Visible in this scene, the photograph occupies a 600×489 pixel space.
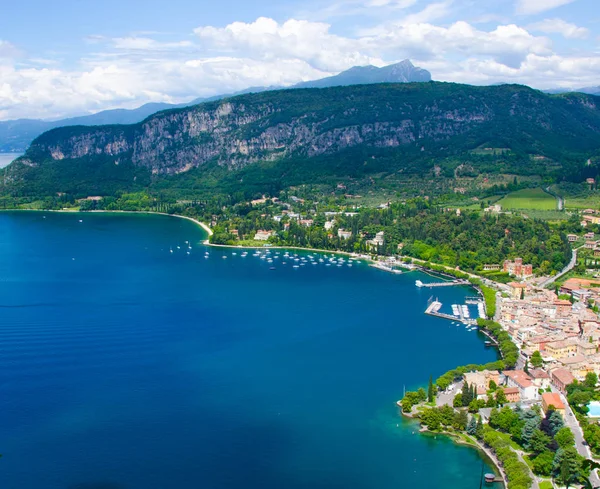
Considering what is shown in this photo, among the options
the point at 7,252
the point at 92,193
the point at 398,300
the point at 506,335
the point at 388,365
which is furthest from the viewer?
the point at 92,193

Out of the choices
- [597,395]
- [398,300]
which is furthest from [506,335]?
[398,300]

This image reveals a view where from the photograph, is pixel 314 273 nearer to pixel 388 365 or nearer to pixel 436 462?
pixel 388 365

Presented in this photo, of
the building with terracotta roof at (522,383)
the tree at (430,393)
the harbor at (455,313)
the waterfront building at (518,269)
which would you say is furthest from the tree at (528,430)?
the waterfront building at (518,269)

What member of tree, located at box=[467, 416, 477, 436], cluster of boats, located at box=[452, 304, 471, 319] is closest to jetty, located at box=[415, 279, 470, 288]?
cluster of boats, located at box=[452, 304, 471, 319]

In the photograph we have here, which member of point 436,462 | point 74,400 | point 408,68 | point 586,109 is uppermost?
point 408,68

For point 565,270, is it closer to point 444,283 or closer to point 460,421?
point 444,283
